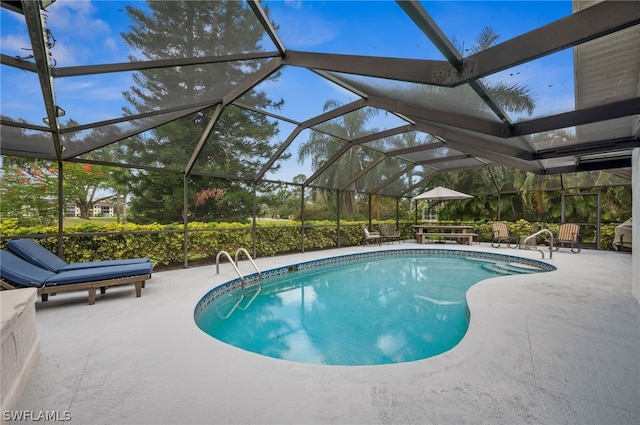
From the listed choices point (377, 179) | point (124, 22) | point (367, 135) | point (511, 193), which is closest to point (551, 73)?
point (124, 22)

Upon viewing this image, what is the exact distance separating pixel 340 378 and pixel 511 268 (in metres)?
8.88

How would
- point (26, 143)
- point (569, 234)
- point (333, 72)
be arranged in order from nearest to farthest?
point (333, 72), point (26, 143), point (569, 234)

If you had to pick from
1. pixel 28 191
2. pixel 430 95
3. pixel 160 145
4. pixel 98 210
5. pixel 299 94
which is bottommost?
pixel 98 210

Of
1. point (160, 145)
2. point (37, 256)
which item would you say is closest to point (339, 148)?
point (160, 145)

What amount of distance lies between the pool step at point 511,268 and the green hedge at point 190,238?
509 cm

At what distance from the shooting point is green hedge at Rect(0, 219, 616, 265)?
6371 mm

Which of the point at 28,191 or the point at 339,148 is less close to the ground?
the point at 339,148

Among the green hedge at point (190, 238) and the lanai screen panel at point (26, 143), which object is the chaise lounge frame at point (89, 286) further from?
the lanai screen panel at point (26, 143)

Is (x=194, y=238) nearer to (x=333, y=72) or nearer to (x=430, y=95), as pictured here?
(x=333, y=72)

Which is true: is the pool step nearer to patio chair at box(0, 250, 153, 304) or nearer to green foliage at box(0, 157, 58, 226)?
patio chair at box(0, 250, 153, 304)

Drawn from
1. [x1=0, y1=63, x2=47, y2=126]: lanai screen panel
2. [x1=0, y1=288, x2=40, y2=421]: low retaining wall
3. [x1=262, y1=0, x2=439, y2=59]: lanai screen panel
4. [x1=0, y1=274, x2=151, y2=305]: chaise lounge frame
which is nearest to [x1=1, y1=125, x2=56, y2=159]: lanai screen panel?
[x1=0, y1=63, x2=47, y2=126]: lanai screen panel

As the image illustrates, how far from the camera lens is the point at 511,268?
9.16 meters

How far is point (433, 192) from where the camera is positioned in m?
14.2

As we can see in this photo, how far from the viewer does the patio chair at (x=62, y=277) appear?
157 inches
